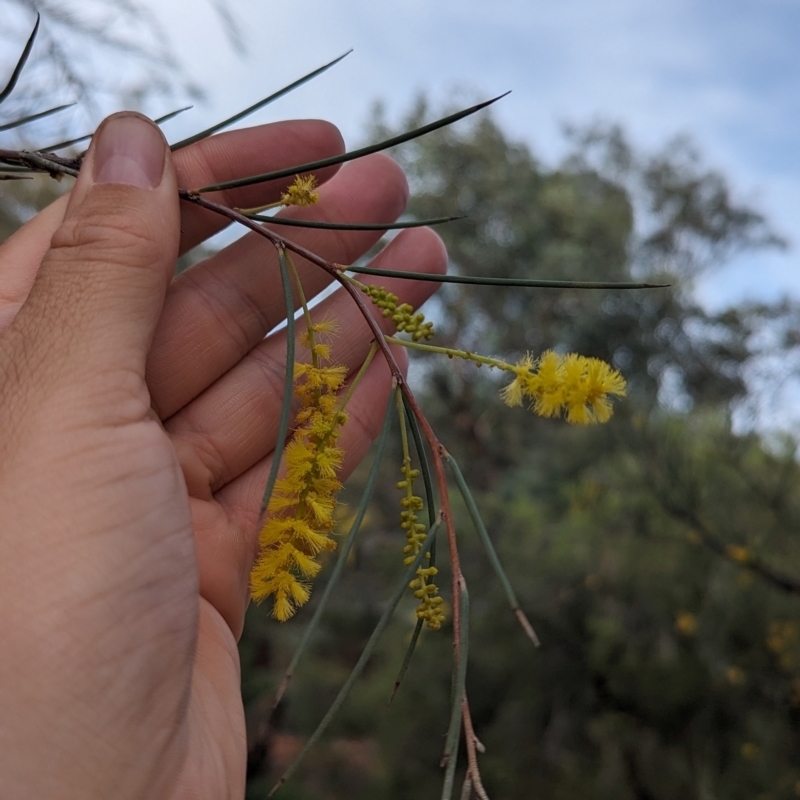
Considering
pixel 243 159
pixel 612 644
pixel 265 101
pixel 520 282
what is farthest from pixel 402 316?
pixel 612 644

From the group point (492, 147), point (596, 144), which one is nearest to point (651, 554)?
point (492, 147)

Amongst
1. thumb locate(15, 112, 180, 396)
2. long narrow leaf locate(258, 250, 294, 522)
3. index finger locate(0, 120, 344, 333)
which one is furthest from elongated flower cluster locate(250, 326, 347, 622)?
index finger locate(0, 120, 344, 333)

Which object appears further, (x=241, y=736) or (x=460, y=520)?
(x=460, y=520)

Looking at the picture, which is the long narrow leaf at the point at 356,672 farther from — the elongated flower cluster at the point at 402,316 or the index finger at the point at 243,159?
the index finger at the point at 243,159

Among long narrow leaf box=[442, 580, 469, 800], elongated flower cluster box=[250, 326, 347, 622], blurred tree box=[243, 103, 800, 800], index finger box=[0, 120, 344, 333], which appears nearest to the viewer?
long narrow leaf box=[442, 580, 469, 800]

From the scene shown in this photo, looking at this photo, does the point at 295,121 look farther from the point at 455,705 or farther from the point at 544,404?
the point at 455,705

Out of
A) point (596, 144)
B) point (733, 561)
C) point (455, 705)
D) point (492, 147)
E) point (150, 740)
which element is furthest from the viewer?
point (596, 144)

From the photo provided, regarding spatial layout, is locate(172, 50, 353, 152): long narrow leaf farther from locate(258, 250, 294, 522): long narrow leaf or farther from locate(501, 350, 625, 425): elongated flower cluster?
locate(501, 350, 625, 425): elongated flower cluster
